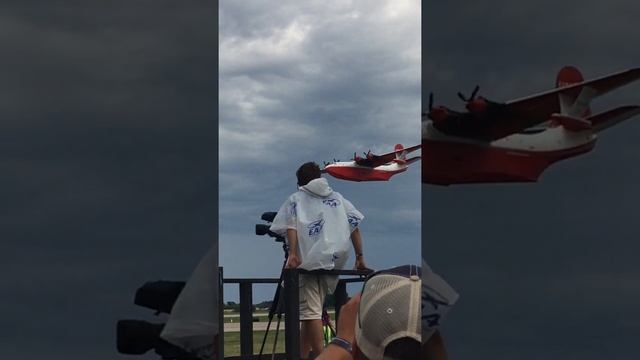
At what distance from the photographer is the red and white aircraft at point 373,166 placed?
3312 millimetres

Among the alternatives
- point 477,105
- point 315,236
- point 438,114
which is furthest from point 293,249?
point 477,105

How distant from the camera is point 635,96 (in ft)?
10.6

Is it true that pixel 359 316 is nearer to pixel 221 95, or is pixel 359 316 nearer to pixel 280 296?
pixel 280 296

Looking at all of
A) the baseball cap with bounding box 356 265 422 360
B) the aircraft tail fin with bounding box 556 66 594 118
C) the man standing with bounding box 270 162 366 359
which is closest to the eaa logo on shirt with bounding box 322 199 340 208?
the man standing with bounding box 270 162 366 359

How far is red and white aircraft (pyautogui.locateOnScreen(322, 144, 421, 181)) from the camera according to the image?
331cm

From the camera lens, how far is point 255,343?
11.0 ft

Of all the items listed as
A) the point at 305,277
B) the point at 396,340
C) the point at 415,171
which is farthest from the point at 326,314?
the point at 415,171

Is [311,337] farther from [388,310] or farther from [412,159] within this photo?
[412,159]

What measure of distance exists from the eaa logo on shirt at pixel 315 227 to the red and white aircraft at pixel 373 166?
0.19m

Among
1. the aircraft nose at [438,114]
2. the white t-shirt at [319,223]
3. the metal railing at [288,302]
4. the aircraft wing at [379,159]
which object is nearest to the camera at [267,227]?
the white t-shirt at [319,223]

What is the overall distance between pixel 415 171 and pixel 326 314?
22.2 inches

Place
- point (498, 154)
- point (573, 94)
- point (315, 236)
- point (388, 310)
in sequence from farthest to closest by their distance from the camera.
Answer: point (315, 236)
point (498, 154)
point (573, 94)
point (388, 310)

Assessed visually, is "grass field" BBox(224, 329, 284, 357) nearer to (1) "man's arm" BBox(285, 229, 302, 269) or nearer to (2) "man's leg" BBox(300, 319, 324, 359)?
(2) "man's leg" BBox(300, 319, 324, 359)

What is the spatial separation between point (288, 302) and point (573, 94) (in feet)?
3.78
